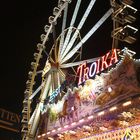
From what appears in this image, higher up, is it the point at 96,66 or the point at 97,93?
the point at 96,66

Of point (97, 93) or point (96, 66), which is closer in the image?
point (97, 93)

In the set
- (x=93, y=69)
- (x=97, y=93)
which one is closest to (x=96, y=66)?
(x=93, y=69)

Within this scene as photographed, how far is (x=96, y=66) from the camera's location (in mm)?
16594

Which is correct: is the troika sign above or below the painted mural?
above

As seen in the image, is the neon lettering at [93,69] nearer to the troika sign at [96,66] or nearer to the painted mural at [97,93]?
the troika sign at [96,66]

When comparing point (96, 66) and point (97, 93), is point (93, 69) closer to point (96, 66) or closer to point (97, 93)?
point (96, 66)

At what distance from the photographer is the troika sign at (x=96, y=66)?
1557cm

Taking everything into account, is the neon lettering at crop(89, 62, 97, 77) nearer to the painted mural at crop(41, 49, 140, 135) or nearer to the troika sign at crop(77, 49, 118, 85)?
the troika sign at crop(77, 49, 118, 85)

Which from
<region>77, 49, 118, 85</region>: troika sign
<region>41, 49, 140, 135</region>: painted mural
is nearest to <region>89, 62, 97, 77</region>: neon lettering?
<region>77, 49, 118, 85</region>: troika sign

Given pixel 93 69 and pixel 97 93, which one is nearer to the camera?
pixel 97 93

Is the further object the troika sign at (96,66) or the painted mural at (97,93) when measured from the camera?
the troika sign at (96,66)

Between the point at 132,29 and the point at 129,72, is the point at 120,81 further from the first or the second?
the point at 132,29

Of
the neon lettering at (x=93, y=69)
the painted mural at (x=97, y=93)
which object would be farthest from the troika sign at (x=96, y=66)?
the painted mural at (x=97, y=93)

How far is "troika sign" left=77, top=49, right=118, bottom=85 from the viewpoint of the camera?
15.6m
